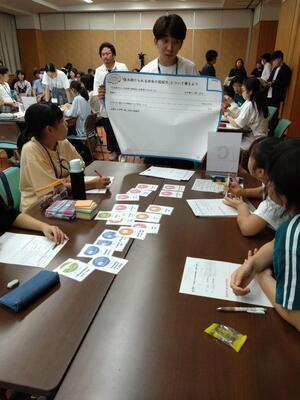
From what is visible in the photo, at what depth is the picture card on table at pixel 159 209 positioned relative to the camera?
146 cm

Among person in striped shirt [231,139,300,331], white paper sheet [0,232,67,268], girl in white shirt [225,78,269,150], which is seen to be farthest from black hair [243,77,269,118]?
white paper sheet [0,232,67,268]

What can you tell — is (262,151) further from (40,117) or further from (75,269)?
(40,117)

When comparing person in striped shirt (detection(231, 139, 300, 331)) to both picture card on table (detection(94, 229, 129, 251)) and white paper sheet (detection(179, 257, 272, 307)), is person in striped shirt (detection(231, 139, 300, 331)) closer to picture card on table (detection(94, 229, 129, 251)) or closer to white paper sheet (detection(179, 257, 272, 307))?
white paper sheet (detection(179, 257, 272, 307))

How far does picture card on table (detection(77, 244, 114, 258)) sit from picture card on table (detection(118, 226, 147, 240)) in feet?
0.40

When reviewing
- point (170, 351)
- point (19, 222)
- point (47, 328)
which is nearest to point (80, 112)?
point (19, 222)

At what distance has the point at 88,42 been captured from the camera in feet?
34.3

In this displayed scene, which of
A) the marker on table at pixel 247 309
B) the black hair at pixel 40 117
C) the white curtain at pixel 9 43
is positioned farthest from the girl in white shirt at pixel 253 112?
the white curtain at pixel 9 43

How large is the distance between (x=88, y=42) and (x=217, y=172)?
1024cm

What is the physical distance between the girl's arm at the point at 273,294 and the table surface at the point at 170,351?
18 mm

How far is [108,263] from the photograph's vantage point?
1067 millimetres

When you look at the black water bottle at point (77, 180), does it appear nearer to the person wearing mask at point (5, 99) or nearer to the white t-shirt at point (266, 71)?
the person wearing mask at point (5, 99)

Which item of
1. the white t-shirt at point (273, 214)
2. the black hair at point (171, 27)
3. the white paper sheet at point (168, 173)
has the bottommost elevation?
the white paper sheet at point (168, 173)

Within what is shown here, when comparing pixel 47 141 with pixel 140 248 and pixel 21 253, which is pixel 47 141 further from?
pixel 140 248

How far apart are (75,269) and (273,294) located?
626 mm
